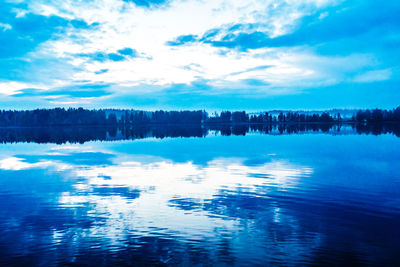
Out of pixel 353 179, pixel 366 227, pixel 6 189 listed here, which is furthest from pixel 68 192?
pixel 353 179

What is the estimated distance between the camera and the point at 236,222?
13.8m

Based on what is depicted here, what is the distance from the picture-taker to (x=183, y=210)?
15.6m

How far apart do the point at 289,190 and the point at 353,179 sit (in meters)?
6.71

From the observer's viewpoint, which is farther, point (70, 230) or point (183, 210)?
point (183, 210)

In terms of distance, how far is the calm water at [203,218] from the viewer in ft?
35.1

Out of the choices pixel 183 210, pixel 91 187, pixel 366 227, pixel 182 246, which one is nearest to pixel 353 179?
pixel 366 227

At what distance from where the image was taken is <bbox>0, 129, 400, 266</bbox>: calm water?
10.7 meters

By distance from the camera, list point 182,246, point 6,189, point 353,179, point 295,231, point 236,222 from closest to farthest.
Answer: point 182,246 → point 295,231 → point 236,222 → point 6,189 → point 353,179

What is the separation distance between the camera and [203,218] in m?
14.3

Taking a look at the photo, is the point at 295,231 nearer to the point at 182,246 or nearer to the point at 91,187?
the point at 182,246

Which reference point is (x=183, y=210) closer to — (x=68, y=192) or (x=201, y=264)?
(x=201, y=264)

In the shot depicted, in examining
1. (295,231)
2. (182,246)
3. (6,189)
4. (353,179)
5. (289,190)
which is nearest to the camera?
(182,246)

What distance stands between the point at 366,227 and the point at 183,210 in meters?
8.17

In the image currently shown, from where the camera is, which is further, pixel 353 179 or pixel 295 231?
pixel 353 179
